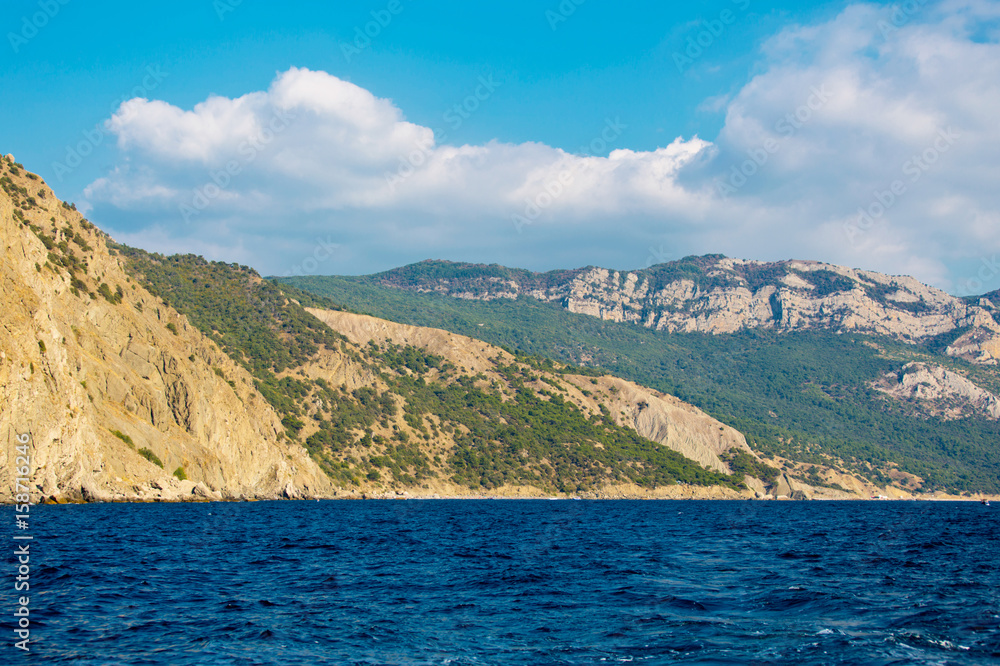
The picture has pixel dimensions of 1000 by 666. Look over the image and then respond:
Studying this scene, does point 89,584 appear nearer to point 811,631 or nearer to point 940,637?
point 811,631

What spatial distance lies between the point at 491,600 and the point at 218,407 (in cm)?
8197

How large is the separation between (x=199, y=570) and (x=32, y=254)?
60021mm

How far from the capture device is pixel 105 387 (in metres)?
83.2

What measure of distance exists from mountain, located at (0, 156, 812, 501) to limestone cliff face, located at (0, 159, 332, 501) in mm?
200

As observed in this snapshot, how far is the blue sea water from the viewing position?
69.5 feet

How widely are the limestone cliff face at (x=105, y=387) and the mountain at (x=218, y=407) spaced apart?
200mm

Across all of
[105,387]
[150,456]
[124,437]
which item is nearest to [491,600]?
[124,437]

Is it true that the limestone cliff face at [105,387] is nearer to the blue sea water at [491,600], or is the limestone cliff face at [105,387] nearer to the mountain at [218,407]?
the mountain at [218,407]

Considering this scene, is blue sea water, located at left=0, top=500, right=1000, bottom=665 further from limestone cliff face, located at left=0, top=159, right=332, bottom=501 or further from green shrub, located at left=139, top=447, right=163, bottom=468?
green shrub, located at left=139, top=447, right=163, bottom=468

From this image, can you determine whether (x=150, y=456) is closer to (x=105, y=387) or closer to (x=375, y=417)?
(x=105, y=387)

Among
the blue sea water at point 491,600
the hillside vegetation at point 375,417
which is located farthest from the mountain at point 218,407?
the blue sea water at point 491,600

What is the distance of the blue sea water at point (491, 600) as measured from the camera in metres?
21.2

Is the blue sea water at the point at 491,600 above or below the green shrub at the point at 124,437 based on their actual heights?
below

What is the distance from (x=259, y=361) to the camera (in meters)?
162
